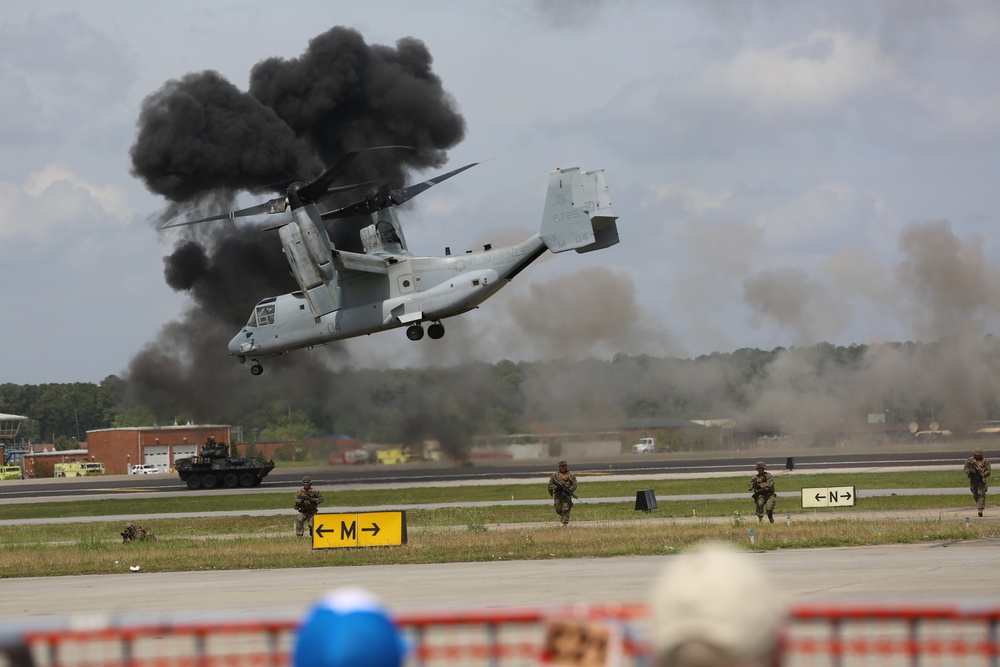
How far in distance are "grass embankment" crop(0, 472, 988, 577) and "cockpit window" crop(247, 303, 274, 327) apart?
31.6ft

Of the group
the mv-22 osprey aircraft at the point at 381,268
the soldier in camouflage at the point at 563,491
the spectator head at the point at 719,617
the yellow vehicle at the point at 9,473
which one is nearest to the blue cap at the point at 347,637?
the spectator head at the point at 719,617

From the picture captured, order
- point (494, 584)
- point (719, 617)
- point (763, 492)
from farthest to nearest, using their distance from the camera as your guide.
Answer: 1. point (763, 492)
2. point (494, 584)
3. point (719, 617)

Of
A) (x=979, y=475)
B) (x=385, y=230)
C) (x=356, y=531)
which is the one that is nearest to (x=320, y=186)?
(x=385, y=230)

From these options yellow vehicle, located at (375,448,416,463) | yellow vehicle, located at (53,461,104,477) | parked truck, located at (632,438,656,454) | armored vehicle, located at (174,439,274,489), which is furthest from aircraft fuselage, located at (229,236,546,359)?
yellow vehicle, located at (53,461,104,477)

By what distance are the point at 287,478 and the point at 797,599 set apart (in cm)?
5267

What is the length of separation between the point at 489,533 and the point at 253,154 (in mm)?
47434

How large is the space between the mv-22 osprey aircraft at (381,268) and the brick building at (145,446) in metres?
52.0

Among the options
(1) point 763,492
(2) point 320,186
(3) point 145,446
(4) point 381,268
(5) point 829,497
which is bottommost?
(5) point 829,497

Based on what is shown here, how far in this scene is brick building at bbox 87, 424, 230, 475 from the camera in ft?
338

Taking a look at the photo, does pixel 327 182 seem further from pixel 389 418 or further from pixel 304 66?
pixel 304 66

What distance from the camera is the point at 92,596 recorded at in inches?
754

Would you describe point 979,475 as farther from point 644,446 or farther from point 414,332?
point 644,446

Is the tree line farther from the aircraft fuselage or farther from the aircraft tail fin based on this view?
the aircraft tail fin

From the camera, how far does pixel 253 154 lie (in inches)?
2776
